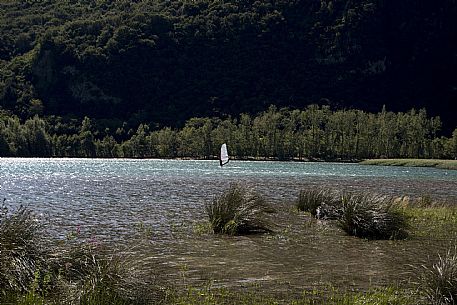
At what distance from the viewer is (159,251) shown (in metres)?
16.0

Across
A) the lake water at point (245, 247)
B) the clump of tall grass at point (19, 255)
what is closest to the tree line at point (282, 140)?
the lake water at point (245, 247)

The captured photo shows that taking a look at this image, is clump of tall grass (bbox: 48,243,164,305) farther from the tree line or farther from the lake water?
the tree line

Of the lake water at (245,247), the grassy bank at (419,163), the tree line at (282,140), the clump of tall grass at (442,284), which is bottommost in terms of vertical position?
the lake water at (245,247)

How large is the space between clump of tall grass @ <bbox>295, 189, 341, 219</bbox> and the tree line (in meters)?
106

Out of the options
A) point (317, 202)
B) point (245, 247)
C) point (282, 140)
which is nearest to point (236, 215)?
point (245, 247)

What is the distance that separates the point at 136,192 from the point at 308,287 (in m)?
26.8

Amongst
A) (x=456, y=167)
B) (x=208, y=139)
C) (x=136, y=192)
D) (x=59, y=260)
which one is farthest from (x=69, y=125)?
(x=59, y=260)

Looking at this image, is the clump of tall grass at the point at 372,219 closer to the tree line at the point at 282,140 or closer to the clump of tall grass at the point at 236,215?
the clump of tall grass at the point at 236,215

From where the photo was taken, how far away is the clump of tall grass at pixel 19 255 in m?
9.77

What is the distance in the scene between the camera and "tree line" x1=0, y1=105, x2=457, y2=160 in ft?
423

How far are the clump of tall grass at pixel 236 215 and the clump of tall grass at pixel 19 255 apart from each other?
8.65 m

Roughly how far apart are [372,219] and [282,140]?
118990 mm

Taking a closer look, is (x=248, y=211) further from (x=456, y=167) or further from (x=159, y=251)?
(x=456, y=167)

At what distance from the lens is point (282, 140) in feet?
452
